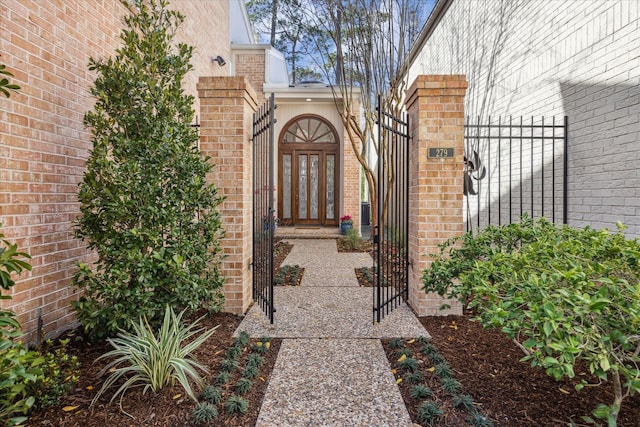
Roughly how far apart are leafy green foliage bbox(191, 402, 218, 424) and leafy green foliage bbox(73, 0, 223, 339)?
86 centimetres

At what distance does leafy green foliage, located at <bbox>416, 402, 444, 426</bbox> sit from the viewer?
1871 mm

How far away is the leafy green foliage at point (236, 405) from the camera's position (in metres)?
1.94

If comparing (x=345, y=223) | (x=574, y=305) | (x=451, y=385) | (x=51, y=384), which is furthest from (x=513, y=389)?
(x=345, y=223)

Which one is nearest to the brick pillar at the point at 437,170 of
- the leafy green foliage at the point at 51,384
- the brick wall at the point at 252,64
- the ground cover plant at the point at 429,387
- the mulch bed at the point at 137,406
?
the ground cover plant at the point at 429,387

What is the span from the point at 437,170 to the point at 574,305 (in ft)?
7.08

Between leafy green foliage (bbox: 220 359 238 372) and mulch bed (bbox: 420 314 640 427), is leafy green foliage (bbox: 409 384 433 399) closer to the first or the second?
mulch bed (bbox: 420 314 640 427)

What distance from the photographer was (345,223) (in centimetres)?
952

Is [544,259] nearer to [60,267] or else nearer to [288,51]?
[60,267]

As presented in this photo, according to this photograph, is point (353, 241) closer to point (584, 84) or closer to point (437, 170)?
point (437, 170)

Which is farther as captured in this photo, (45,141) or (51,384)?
(45,141)

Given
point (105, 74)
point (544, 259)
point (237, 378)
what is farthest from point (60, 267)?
point (544, 259)

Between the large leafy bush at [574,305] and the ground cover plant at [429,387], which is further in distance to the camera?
the ground cover plant at [429,387]

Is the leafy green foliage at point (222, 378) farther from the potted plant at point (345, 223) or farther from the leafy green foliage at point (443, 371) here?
the potted plant at point (345, 223)

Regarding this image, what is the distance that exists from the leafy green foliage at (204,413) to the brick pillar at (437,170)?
7.27 ft
